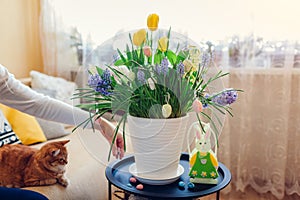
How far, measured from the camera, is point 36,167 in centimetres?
151

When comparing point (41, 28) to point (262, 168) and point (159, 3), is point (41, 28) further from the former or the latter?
point (262, 168)

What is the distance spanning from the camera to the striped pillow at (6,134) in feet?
6.34

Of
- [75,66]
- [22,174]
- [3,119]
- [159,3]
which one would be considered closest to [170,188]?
[22,174]

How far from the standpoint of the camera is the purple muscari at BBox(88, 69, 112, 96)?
1192mm

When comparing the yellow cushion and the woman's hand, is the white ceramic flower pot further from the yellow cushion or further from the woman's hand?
the yellow cushion

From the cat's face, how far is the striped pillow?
20.2 inches

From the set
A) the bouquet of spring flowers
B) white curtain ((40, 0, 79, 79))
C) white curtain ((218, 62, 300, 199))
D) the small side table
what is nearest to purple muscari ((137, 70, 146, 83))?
the bouquet of spring flowers

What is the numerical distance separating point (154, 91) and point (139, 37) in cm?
19

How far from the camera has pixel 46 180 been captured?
1521 mm

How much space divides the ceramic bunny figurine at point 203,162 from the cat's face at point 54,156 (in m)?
0.53

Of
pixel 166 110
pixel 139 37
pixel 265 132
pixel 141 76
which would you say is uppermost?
pixel 139 37

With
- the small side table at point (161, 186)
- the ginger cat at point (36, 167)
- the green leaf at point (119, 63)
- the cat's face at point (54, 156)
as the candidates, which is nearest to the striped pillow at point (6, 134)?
the ginger cat at point (36, 167)

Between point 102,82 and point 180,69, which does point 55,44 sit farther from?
point 180,69

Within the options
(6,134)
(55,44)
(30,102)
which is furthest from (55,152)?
(55,44)
